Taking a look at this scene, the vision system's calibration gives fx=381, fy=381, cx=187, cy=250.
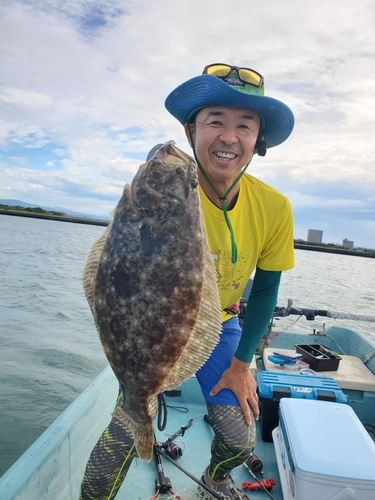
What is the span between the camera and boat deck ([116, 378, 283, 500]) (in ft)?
11.7

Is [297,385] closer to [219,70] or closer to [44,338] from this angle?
[219,70]

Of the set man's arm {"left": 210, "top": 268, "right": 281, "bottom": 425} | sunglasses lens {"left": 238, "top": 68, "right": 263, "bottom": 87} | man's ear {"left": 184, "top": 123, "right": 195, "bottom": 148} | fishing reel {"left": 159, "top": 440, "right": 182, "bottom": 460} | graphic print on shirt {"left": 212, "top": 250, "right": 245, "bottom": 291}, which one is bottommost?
fishing reel {"left": 159, "top": 440, "right": 182, "bottom": 460}

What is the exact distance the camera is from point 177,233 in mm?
Answer: 1894

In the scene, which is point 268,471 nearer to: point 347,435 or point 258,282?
point 347,435

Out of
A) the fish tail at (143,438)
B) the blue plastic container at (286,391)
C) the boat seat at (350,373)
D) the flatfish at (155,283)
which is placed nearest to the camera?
the flatfish at (155,283)

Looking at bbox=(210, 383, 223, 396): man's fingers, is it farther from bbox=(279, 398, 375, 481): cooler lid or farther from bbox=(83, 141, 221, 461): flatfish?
bbox=(83, 141, 221, 461): flatfish

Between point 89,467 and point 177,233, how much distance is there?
181 centimetres

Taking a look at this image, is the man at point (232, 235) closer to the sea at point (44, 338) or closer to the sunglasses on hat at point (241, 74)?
the sunglasses on hat at point (241, 74)

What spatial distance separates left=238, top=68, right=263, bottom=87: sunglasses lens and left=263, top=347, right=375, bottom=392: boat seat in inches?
156

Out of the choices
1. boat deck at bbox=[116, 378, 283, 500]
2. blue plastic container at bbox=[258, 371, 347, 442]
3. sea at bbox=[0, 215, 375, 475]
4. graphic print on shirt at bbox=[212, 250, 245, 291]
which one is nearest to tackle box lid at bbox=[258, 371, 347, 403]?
blue plastic container at bbox=[258, 371, 347, 442]

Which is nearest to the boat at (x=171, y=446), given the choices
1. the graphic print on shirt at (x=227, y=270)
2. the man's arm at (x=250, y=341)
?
the man's arm at (x=250, y=341)

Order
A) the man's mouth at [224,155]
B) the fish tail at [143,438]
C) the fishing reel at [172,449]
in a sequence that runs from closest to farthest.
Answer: the fish tail at [143,438] → the man's mouth at [224,155] → the fishing reel at [172,449]

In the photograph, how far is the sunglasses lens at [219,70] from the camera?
103 inches

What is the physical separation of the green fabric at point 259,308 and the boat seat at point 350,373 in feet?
8.95
